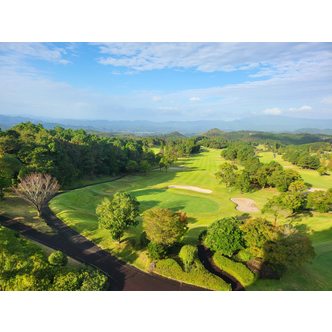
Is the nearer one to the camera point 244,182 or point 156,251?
point 156,251

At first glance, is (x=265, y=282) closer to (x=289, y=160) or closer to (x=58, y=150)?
(x=58, y=150)

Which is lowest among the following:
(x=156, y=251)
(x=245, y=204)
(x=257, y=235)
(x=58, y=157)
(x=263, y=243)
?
(x=245, y=204)

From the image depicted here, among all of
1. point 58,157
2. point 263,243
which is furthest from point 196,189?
point 263,243

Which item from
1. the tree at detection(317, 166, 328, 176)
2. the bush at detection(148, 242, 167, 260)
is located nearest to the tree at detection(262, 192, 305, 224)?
the bush at detection(148, 242, 167, 260)

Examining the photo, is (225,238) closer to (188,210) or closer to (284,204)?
(284,204)

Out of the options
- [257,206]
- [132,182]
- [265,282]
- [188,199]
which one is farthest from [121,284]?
[132,182]

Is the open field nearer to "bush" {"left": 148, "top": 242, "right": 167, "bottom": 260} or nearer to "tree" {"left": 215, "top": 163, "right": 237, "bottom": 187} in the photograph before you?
"bush" {"left": 148, "top": 242, "right": 167, "bottom": 260}
